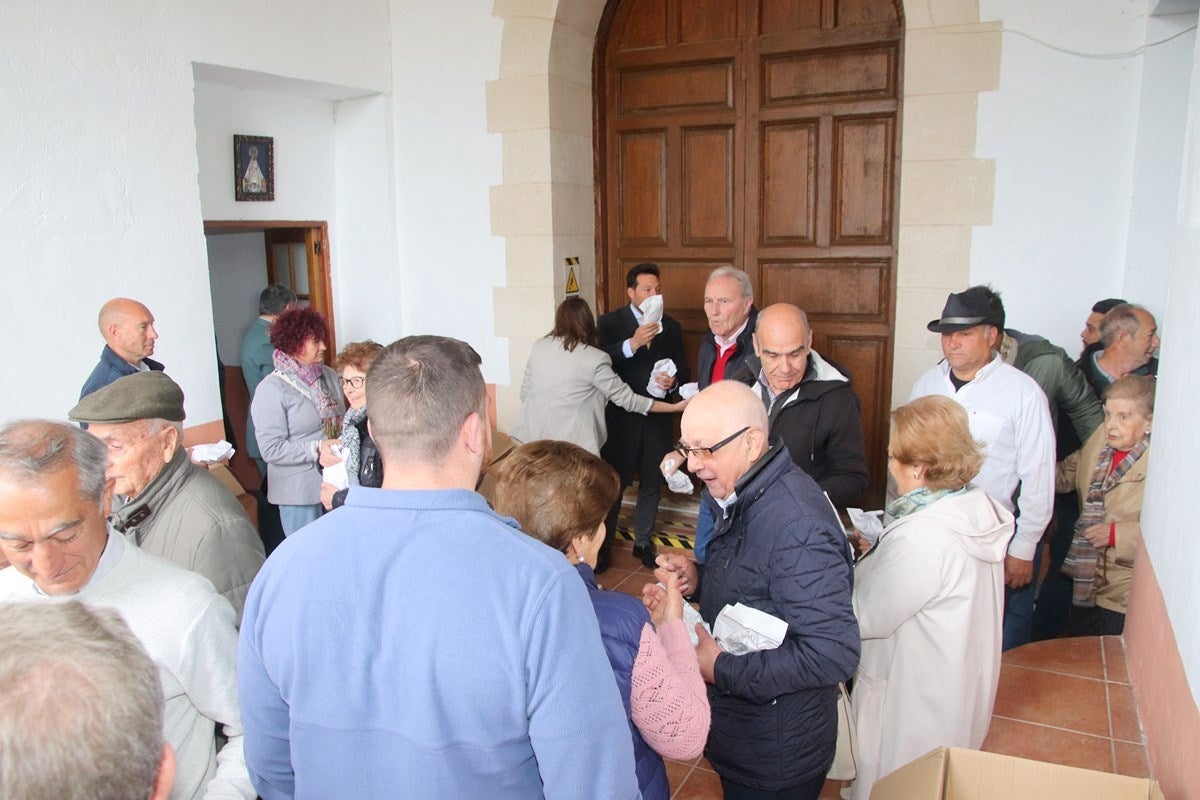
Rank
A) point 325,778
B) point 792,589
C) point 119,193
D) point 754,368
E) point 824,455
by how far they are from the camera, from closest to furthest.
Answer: point 325,778, point 792,589, point 824,455, point 754,368, point 119,193

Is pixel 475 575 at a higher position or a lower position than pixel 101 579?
higher

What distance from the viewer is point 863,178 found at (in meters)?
5.47

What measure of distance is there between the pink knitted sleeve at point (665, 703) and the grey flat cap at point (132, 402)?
1.51m

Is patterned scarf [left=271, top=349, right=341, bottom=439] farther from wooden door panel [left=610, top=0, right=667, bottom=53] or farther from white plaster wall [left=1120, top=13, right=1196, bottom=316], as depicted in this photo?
white plaster wall [left=1120, top=13, right=1196, bottom=316]

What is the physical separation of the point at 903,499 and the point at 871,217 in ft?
11.3

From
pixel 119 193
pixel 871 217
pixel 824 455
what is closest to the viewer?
pixel 824 455

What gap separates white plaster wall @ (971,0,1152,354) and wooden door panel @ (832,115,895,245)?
0.70 meters

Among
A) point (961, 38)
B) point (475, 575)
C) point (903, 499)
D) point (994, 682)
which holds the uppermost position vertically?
point (961, 38)

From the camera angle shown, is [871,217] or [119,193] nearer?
[119,193]

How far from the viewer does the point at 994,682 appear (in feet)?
8.54

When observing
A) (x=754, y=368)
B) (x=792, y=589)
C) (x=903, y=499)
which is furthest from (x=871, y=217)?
(x=792, y=589)

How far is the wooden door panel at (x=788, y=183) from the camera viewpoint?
561 centimetres

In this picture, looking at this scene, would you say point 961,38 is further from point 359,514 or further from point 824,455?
point 359,514

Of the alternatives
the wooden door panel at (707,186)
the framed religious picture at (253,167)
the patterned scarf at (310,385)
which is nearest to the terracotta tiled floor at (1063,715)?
the patterned scarf at (310,385)
